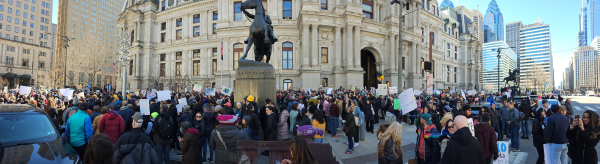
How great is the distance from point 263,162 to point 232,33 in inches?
1211

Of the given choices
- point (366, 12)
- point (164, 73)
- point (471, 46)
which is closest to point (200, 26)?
point (164, 73)

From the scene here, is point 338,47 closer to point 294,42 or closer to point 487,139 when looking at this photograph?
point 294,42

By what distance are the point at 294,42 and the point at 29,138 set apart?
31.4 meters

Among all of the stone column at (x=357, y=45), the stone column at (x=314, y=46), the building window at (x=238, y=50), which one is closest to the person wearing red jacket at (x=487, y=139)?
the stone column at (x=314, y=46)

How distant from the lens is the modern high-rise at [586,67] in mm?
133750

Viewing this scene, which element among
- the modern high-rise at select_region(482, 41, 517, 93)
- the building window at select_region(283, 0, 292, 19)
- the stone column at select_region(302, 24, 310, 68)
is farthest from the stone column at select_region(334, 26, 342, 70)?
the modern high-rise at select_region(482, 41, 517, 93)

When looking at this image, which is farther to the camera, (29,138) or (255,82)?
(255,82)

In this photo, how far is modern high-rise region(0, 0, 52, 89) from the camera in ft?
235

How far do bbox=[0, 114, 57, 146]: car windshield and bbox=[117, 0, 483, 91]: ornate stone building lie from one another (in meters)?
25.7

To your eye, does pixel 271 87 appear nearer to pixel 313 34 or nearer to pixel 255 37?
pixel 255 37

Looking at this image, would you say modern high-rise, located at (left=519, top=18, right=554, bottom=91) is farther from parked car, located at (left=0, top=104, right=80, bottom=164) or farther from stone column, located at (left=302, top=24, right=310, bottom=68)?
parked car, located at (left=0, top=104, right=80, bottom=164)

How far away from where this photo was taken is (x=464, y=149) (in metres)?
3.95

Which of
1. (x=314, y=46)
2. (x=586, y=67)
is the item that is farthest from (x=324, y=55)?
(x=586, y=67)

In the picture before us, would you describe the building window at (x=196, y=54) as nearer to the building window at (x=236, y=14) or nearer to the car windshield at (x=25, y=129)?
the building window at (x=236, y=14)
